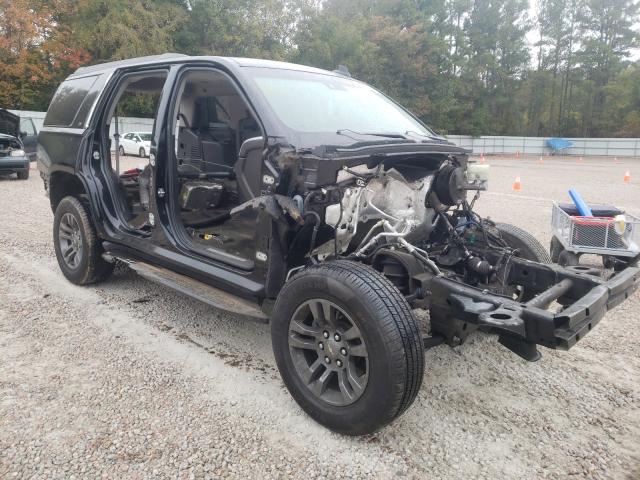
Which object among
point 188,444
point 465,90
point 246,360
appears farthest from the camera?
point 465,90

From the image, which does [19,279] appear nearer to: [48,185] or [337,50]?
[48,185]

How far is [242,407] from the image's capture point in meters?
2.95

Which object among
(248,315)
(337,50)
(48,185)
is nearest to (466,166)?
(248,315)

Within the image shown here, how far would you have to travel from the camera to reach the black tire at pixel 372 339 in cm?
240

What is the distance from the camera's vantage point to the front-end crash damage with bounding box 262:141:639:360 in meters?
2.53

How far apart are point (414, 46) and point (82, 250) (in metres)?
41.4

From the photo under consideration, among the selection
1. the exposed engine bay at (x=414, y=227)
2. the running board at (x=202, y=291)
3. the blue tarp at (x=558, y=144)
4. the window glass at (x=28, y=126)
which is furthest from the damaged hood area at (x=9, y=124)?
the blue tarp at (x=558, y=144)

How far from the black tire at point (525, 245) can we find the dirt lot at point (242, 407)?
69cm

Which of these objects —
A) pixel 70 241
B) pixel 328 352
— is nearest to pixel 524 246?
pixel 328 352

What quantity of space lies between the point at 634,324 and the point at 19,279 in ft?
18.1

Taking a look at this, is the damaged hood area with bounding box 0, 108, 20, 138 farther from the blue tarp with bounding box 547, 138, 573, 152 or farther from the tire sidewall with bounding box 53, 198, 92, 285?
the blue tarp with bounding box 547, 138, 573, 152

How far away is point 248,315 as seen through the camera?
3.08 meters

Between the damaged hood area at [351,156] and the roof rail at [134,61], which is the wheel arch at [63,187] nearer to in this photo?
the roof rail at [134,61]

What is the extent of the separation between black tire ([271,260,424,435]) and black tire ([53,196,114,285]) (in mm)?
2644
